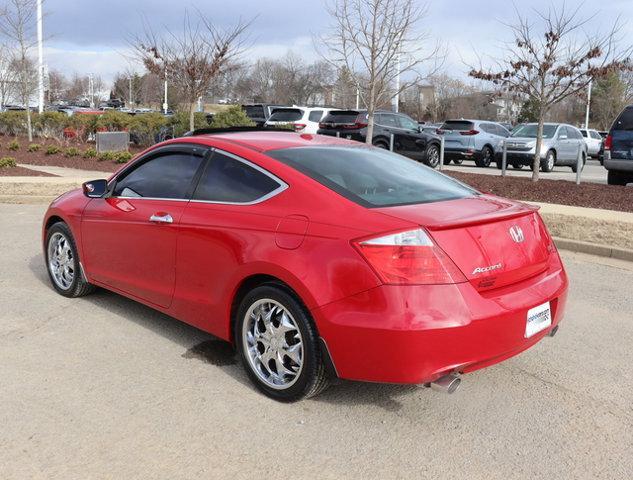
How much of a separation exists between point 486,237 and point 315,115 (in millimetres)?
17982

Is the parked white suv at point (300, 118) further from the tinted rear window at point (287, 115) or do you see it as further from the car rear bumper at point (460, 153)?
the car rear bumper at point (460, 153)

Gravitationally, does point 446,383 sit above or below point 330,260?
below

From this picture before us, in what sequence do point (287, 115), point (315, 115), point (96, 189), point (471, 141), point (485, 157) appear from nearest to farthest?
point (96, 189) → point (315, 115) → point (287, 115) → point (471, 141) → point (485, 157)

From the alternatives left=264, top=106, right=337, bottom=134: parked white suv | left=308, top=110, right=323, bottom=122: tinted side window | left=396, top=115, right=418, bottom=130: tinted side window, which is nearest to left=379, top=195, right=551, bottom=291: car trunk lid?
left=396, top=115, right=418, bottom=130: tinted side window

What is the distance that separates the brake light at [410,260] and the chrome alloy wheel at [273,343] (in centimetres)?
64

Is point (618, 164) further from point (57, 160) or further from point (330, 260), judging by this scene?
point (57, 160)

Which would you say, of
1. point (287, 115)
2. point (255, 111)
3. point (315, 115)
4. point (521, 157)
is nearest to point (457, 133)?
point (521, 157)

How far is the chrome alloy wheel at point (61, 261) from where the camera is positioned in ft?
18.1

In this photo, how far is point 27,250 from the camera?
7.57 meters

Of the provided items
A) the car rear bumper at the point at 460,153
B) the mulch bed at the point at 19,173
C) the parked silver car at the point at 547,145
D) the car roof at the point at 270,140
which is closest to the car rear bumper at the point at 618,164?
the parked silver car at the point at 547,145

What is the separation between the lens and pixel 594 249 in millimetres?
7910

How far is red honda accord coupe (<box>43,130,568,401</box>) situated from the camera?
3.14 metres

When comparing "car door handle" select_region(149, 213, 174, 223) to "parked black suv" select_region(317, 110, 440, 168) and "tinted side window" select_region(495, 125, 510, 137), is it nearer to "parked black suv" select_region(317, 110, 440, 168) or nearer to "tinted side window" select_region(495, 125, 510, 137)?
"parked black suv" select_region(317, 110, 440, 168)

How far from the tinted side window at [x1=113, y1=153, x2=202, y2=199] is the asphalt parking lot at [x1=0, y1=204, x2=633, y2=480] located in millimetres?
1059
